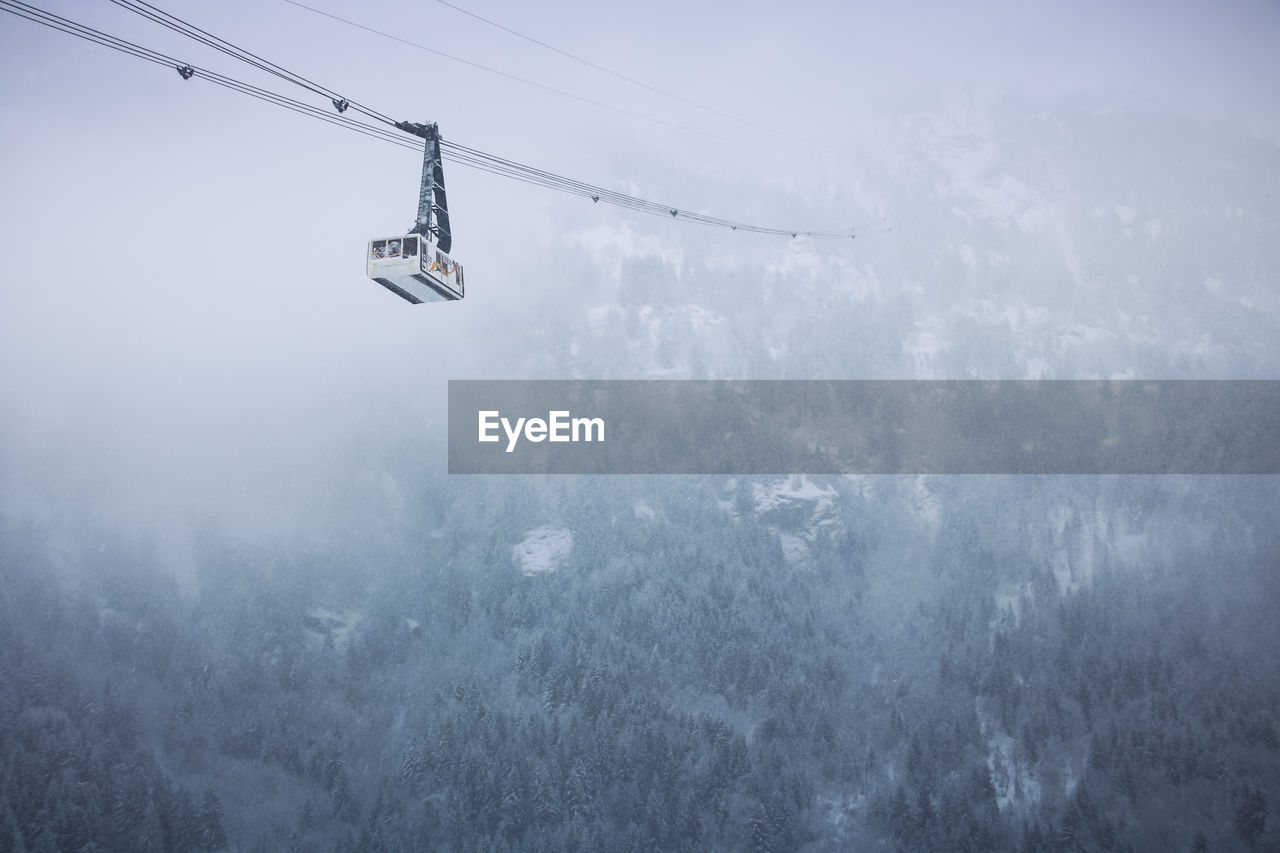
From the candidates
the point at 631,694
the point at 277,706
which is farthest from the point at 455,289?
the point at 277,706

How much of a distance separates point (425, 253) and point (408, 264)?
0.67 metres

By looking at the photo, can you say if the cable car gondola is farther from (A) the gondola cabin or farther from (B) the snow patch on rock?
(B) the snow patch on rock

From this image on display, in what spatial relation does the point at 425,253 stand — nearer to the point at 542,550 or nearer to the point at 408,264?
the point at 408,264

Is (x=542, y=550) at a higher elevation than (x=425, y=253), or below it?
below

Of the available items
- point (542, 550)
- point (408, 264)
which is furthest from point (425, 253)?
point (542, 550)

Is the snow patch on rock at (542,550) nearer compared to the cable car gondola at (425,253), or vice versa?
the cable car gondola at (425,253)

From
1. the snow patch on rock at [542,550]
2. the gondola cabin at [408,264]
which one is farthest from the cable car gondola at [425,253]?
the snow patch on rock at [542,550]

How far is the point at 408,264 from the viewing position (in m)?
22.8

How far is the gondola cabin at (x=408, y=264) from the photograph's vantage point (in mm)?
22828

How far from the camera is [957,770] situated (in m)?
129

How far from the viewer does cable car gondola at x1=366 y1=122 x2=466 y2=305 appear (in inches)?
902

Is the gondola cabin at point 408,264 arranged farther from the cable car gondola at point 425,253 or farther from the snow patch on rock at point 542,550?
the snow patch on rock at point 542,550

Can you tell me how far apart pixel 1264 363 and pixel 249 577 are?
249427 millimetres

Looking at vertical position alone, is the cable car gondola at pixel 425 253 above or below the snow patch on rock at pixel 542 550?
above
